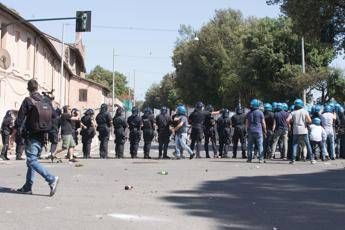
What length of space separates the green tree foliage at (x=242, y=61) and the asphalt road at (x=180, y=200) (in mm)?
12993

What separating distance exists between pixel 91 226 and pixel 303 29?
17.6 metres

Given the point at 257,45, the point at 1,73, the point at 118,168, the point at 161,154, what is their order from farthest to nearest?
the point at 257,45, the point at 1,73, the point at 161,154, the point at 118,168

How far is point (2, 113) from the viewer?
109 feet

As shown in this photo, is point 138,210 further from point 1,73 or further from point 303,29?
point 1,73

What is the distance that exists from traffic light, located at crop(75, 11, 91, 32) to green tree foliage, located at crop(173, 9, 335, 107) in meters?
8.46

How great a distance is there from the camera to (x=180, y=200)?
1019 cm

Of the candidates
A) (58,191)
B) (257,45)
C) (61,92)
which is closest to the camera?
→ (58,191)

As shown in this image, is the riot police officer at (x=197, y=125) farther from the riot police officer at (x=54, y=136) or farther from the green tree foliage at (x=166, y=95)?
the green tree foliage at (x=166, y=95)

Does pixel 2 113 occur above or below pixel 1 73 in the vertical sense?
below

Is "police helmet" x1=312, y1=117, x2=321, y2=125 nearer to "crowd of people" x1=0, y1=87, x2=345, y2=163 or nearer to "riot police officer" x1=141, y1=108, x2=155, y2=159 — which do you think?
"crowd of people" x1=0, y1=87, x2=345, y2=163

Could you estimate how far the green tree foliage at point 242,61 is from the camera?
42375 mm

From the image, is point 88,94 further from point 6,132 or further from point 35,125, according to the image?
point 35,125

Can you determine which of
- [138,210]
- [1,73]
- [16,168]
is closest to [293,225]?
[138,210]

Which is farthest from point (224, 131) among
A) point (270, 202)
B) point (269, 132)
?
point (270, 202)
